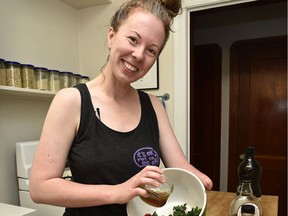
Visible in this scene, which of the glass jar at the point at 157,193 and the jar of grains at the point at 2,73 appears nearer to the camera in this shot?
the glass jar at the point at 157,193

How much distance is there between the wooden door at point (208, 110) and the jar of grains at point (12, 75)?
77.2 inches

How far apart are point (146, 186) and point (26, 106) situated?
4.37 feet

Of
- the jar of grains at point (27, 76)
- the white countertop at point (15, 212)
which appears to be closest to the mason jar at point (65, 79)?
the jar of grains at point (27, 76)

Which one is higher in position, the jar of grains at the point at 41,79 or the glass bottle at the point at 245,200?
the jar of grains at the point at 41,79

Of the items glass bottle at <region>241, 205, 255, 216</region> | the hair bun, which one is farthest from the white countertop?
the hair bun

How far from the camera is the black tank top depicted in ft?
2.13

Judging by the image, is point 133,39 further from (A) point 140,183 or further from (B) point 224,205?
(B) point 224,205

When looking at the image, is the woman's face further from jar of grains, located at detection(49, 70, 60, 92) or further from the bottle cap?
jar of grains, located at detection(49, 70, 60, 92)

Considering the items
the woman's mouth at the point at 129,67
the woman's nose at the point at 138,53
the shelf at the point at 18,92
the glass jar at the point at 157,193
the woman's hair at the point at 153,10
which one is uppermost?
the woman's hair at the point at 153,10

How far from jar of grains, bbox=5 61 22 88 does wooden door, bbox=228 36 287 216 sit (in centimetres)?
220

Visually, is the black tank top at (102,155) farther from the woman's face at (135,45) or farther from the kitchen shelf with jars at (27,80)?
the kitchen shelf with jars at (27,80)

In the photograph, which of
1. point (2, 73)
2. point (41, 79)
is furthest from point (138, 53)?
point (41, 79)

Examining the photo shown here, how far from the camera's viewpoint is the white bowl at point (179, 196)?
0.66 metres

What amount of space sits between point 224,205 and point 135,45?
86cm
